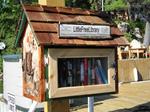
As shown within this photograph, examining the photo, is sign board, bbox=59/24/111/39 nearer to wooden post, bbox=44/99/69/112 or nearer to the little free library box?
the little free library box

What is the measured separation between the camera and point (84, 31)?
12.0 feet

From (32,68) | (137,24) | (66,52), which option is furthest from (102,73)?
(137,24)

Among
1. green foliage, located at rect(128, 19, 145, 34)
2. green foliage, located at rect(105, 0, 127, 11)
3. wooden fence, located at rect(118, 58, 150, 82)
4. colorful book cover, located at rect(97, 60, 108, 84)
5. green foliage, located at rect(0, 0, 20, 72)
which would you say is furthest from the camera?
green foliage, located at rect(128, 19, 145, 34)

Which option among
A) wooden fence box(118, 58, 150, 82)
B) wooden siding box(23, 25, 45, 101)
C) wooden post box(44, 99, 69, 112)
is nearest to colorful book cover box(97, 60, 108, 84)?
wooden post box(44, 99, 69, 112)

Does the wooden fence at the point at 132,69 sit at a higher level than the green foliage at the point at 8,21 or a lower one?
lower

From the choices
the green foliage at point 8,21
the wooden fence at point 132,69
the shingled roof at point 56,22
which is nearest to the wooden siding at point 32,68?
the shingled roof at point 56,22

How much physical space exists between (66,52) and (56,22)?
0.26 metres

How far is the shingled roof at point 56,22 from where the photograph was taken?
3512mm

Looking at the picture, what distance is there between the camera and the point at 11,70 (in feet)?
19.6

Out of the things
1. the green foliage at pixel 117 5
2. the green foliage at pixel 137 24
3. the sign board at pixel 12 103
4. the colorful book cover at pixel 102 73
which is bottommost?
A: the green foliage at pixel 137 24

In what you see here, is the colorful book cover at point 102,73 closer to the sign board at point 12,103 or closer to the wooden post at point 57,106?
the wooden post at point 57,106

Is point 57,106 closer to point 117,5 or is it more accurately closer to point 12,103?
point 12,103

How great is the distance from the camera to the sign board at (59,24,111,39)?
11.6 feet

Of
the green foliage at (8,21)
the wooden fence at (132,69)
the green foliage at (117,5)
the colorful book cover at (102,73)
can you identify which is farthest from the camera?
the green foliage at (117,5)
